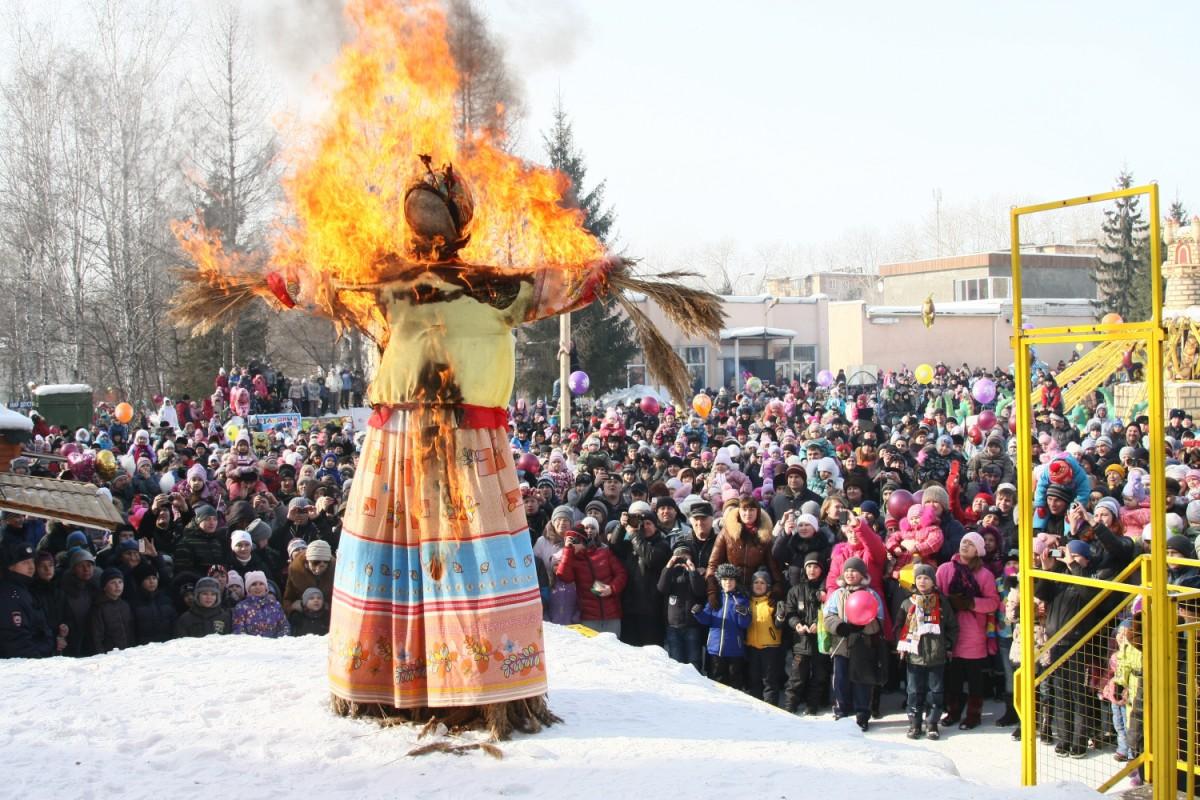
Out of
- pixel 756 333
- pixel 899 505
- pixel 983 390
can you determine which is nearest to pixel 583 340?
pixel 756 333

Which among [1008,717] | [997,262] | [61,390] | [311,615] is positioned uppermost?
[997,262]

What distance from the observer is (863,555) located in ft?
30.0

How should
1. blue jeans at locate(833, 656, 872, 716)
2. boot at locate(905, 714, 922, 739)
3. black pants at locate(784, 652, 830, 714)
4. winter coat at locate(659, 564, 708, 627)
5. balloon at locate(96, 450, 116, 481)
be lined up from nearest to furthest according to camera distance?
boot at locate(905, 714, 922, 739), blue jeans at locate(833, 656, 872, 716), black pants at locate(784, 652, 830, 714), winter coat at locate(659, 564, 708, 627), balloon at locate(96, 450, 116, 481)

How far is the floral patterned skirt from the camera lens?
5.11 meters

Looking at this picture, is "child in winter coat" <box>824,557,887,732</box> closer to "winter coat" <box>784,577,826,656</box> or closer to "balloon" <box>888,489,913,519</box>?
"winter coat" <box>784,577,826,656</box>

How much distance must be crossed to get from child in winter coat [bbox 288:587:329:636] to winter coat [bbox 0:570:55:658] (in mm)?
1641

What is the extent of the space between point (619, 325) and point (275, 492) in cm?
2403

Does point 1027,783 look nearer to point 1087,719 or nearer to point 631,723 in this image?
point 631,723

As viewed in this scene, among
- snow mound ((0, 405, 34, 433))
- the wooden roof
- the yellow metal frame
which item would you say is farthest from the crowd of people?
snow mound ((0, 405, 34, 433))

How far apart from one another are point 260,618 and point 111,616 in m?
1.03

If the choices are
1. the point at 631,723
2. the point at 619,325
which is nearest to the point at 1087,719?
the point at 631,723

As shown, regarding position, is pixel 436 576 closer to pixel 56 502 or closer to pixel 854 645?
pixel 56 502

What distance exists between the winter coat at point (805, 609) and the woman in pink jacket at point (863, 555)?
5.1 inches

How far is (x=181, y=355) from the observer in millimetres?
32781
